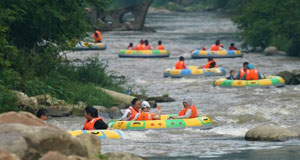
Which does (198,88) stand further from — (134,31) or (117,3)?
(117,3)

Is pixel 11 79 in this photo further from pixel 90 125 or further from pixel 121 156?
pixel 121 156

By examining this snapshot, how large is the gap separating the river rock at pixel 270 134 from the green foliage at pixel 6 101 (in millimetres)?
6177

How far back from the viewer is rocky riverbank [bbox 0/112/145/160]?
10.6m

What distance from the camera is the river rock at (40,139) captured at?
10.8 metres

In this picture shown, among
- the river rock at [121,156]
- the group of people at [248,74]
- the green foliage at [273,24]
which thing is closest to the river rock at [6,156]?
the river rock at [121,156]

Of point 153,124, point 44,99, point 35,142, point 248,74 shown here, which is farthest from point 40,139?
point 248,74

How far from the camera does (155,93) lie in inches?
1172

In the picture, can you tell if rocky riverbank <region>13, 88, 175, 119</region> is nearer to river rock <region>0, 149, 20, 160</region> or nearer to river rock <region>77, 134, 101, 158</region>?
river rock <region>77, 134, 101, 158</region>

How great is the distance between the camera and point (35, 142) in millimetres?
10867

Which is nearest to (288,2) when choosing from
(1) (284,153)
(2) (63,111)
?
(2) (63,111)

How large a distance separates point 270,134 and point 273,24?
87.8ft

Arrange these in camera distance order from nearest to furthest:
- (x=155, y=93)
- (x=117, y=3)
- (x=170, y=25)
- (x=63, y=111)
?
1. (x=63, y=111)
2. (x=155, y=93)
3. (x=170, y=25)
4. (x=117, y=3)

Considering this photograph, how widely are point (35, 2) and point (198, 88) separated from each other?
9.58 metres

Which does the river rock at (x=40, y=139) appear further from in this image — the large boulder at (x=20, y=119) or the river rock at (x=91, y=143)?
the river rock at (x=91, y=143)
